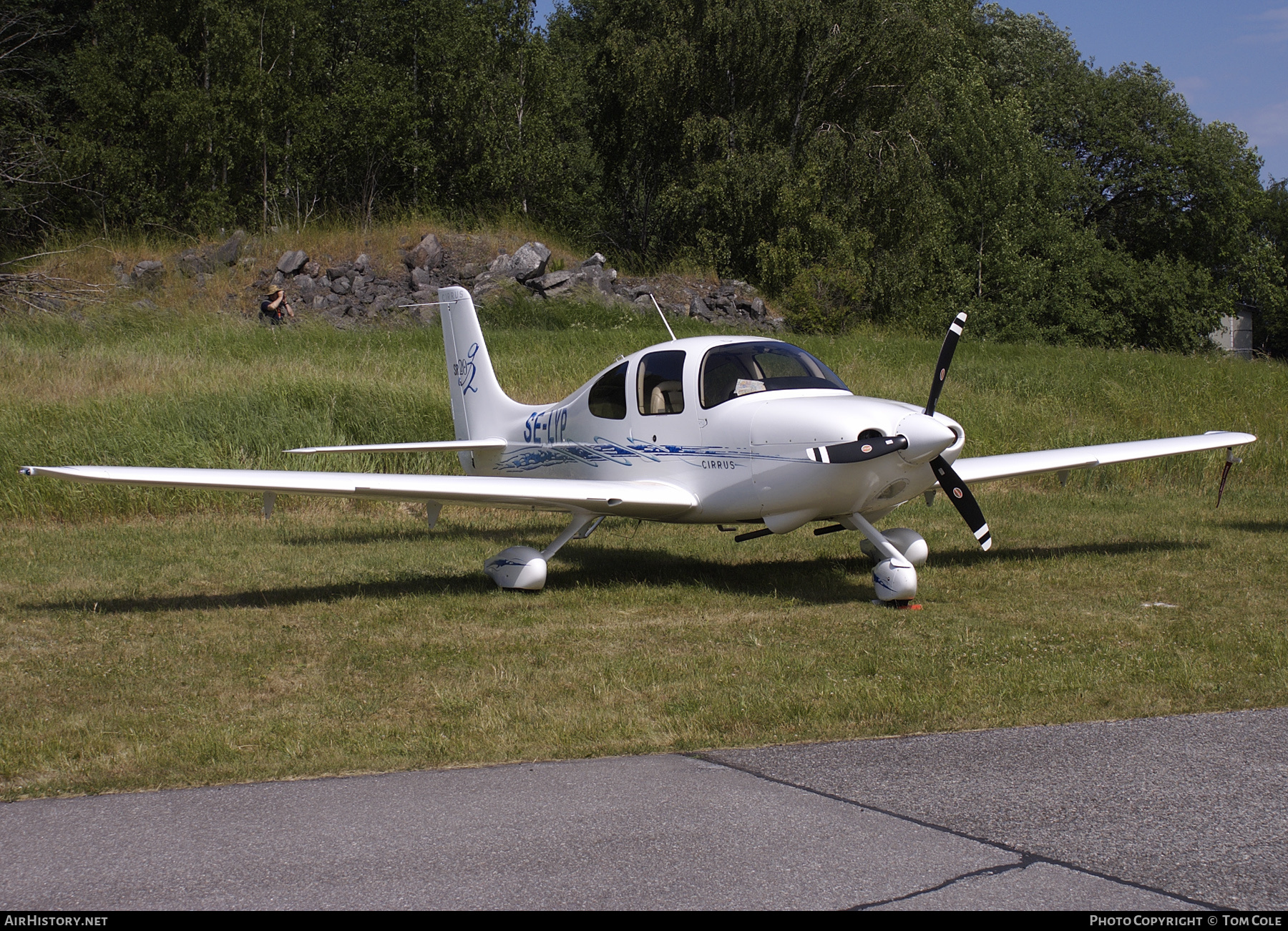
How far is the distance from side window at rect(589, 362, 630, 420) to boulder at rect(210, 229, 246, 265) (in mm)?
21852

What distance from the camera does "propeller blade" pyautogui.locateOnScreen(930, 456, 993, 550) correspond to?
28.0ft

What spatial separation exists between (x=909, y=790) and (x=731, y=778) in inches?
29.9

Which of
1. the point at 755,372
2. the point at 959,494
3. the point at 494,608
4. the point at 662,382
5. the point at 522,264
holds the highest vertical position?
the point at 522,264

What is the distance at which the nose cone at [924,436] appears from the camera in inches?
315

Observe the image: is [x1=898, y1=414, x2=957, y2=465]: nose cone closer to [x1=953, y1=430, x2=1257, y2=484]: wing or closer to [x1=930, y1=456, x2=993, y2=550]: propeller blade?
[x1=930, y1=456, x2=993, y2=550]: propeller blade

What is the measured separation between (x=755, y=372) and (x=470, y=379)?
16.0 feet

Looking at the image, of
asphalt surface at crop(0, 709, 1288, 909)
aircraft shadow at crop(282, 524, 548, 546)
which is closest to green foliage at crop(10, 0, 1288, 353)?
aircraft shadow at crop(282, 524, 548, 546)

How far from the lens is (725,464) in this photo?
357 inches

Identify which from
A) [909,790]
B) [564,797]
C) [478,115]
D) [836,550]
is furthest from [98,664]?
[478,115]

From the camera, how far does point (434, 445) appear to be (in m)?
11.4

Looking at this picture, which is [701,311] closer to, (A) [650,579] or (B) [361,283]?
(B) [361,283]

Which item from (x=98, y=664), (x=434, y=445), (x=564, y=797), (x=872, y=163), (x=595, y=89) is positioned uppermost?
(x=595, y=89)

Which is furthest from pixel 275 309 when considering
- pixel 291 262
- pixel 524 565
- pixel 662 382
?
pixel 524 565

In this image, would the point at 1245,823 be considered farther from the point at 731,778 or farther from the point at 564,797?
the point at 564,797
